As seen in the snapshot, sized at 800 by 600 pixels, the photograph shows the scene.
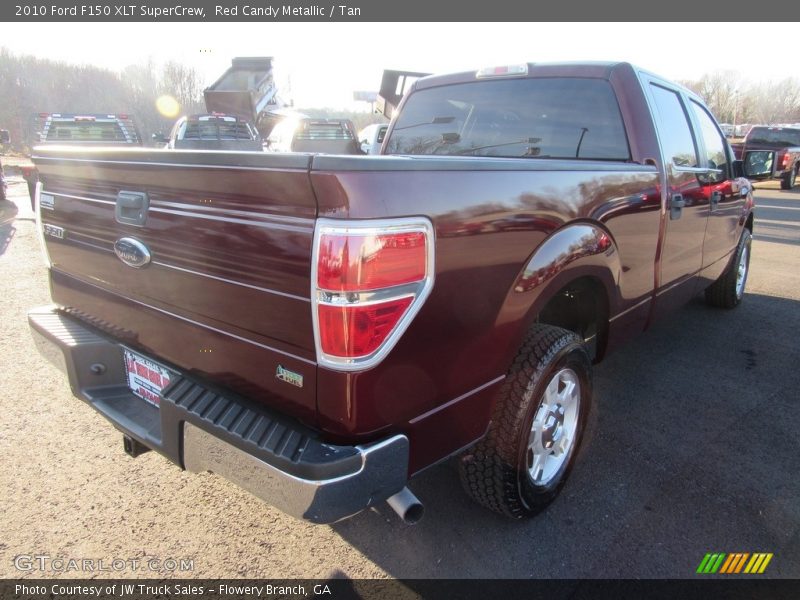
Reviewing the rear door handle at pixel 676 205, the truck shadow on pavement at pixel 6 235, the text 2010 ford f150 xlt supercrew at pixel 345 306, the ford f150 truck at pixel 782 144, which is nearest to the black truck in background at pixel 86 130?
the truck shadow on pavement at pixel 6 235

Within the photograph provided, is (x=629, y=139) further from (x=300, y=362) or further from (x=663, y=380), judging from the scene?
(x=300, y=362)

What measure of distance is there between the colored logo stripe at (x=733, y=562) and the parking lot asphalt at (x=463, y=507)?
3cm

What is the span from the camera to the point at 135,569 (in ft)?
6.96

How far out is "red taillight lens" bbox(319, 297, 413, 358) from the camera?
1.52 m

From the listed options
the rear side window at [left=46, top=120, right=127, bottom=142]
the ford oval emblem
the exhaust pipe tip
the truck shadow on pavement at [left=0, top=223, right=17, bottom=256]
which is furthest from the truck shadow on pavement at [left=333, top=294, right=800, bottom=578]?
the rear side window at [left=46, top=120, right=127, bottom=142]

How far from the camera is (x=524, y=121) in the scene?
336 centimetres

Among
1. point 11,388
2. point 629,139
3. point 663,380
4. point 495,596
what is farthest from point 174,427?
point 663,380

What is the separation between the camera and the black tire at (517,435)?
86.0 inches

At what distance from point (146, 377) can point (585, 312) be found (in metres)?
2.24

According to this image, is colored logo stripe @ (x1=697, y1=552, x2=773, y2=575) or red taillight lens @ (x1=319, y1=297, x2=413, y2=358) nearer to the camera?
red taillight lens @ (x1=319, y1=297, x2=413, y2=358)

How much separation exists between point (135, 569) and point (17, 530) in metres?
0.62

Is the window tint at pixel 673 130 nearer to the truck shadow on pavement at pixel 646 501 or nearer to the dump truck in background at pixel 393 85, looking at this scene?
the truck shadow on pavement at pixel 646 501

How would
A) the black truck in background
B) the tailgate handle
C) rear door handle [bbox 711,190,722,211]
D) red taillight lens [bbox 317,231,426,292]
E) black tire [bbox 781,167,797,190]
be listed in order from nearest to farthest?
red taillight lens [bbox 317,231,426,292] → the tailgate handle → rear door handle [bbox 711,190,722,211] → the black truck in background → black tire [bbox 781,167,797,190]

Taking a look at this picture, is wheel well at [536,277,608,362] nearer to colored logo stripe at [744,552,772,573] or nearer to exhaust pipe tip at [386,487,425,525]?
colored logo stripe at [744,552,772,573]
